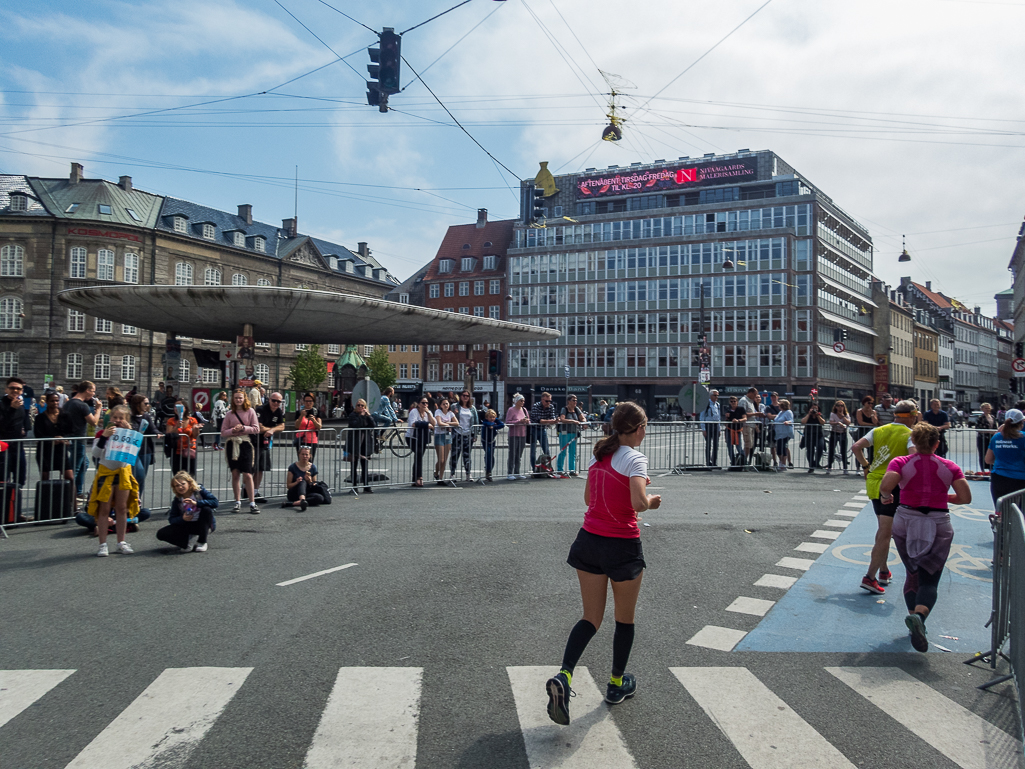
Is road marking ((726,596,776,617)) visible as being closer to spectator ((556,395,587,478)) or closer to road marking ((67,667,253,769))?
road marking ((67,667,253,769))

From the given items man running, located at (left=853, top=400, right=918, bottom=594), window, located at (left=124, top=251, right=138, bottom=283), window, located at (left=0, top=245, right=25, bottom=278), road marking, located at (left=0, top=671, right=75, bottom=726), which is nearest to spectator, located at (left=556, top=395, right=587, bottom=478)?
man running, located at (left=853, top=400, right=918, bottom=594)

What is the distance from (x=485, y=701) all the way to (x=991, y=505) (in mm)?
11909

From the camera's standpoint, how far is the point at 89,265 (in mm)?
63656

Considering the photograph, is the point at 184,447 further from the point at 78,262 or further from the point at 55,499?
the point at 78,262

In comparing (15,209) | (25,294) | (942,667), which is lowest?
(942,667)

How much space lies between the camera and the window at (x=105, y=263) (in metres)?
63.8

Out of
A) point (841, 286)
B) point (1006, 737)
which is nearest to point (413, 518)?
point (1006, 737)

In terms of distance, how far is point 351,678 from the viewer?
493 cm

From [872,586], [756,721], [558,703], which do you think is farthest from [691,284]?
[558,703]

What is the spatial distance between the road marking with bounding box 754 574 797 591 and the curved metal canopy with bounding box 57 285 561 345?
47.8 ft

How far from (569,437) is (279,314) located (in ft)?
35.3

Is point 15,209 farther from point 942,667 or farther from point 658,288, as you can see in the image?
point 942,667

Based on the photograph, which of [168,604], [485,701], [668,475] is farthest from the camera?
[668,475]

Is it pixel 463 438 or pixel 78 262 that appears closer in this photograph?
pixel 463 438
